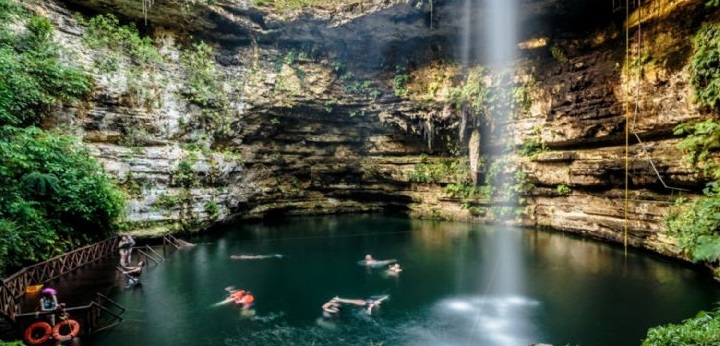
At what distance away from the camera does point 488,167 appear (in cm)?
2523

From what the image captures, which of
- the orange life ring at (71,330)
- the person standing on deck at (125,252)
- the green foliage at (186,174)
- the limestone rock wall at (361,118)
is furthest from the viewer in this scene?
the green foliage at (186,174)

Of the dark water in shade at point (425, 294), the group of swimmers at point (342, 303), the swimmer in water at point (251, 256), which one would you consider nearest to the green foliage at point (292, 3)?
the dark water in shade at point (425, 294)

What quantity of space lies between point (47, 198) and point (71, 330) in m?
6.35

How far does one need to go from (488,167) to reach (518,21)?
8.71 meters

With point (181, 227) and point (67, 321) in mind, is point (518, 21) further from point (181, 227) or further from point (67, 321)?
point (67, 321)

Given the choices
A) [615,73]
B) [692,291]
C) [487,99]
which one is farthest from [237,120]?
[692,291]

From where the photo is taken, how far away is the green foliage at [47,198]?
1139cm

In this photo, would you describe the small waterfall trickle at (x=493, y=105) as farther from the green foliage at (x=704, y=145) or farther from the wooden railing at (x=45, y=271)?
the wooden railing at (x=45, y=271)

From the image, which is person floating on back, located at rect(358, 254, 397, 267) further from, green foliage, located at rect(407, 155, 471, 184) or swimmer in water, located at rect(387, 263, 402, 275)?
green foliage, located at rect(407, 155, 471, 184)

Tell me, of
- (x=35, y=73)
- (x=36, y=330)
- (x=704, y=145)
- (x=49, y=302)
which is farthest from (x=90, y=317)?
(x=704, y=145)

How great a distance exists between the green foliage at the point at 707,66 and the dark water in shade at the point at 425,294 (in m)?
6.10

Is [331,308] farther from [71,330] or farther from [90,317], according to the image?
[71,330]

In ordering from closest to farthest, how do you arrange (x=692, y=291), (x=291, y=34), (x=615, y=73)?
(x=692, y=291) → (x=615, y=73) → (x=291, y=34)

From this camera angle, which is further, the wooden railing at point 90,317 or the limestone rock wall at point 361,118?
the limestone rock wall at point 361,118
